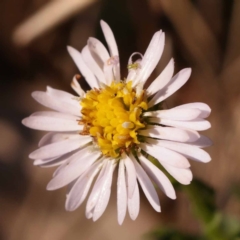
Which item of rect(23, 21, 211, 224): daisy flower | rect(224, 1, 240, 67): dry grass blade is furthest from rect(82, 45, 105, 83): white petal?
rect(224, 1, 240, 67): dry grass blade

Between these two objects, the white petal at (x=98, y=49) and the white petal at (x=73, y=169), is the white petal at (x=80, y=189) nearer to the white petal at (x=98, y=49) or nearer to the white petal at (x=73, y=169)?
the white petal at (x=73, y=169)

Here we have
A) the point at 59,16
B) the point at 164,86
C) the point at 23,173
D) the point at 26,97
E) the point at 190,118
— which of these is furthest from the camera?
the point at 26,97

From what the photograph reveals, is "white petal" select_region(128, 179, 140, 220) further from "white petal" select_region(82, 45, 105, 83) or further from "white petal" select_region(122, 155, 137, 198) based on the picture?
"white petal" select_region(82, 45, 105, 83)

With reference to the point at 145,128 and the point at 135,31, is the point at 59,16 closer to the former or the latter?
the point at 135,31

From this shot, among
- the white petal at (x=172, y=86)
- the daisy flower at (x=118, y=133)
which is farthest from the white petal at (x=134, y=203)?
the white petal at (x=172, y=86)

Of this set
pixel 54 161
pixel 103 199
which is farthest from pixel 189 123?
pixel 54 161

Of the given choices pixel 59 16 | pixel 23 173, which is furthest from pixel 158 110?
pixel 23 173
